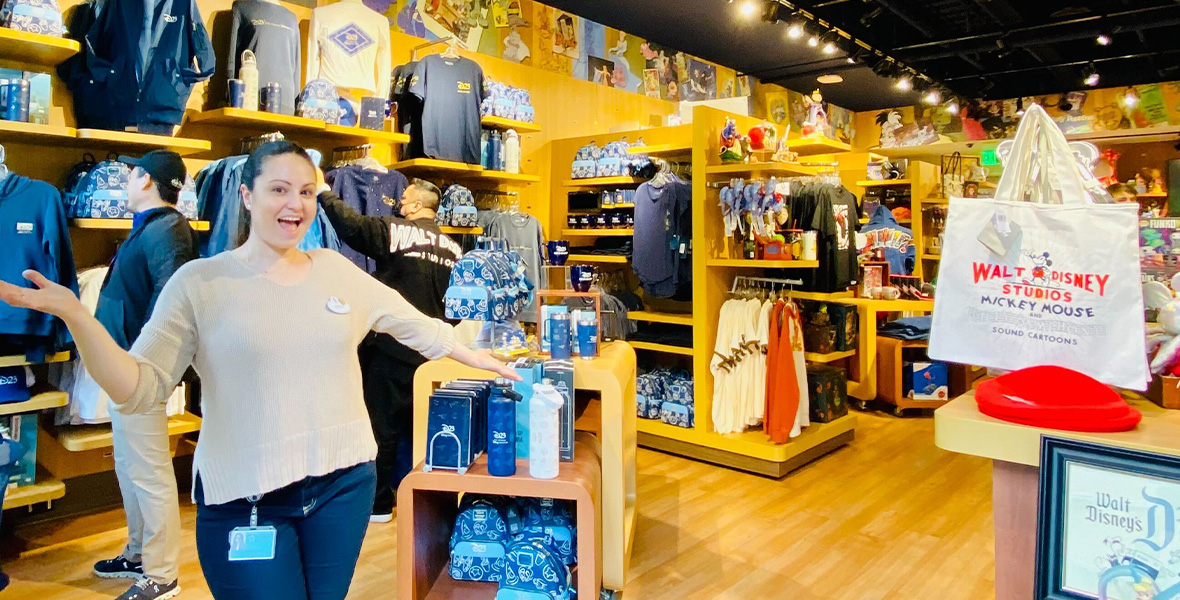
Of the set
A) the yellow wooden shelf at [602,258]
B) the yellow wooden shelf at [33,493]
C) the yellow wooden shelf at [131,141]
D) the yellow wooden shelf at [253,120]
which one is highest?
the yellow wooden shelf at [253,120]

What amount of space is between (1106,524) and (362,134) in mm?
4103

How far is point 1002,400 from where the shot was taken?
1554 millimetres

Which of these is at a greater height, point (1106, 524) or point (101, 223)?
point (101, 223)

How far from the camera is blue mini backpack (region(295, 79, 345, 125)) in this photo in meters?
4.21

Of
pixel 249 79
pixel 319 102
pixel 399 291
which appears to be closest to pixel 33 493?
pixel 399 291

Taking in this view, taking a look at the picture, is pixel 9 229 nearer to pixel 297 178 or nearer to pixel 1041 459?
pixel 297 178

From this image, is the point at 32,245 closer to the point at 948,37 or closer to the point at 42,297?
the point at 42,297

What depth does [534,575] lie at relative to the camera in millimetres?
2211

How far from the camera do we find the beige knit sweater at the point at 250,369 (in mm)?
1514

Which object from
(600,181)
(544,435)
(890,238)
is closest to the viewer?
(544,435)

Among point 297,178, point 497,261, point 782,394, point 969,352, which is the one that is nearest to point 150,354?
point 297,178

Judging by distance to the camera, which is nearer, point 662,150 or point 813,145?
point 662,150

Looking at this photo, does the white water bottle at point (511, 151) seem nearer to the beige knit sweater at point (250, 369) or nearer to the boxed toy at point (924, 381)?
the boxed toy at point (924, 381)

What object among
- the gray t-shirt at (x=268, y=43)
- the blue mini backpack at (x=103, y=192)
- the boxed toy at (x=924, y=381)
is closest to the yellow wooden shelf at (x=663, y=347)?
the boxed toy at (x=924, y=381)
